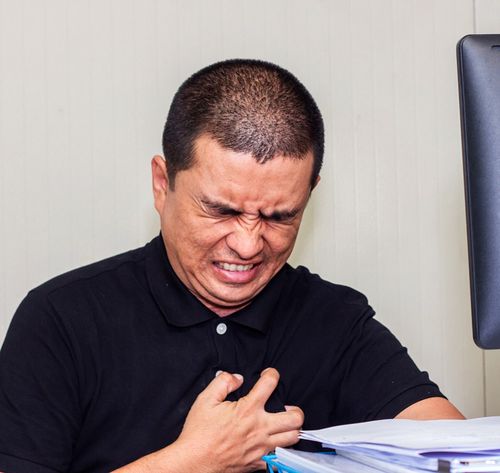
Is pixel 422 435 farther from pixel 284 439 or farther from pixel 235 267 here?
pixel 235 267

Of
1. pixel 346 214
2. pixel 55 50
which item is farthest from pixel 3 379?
pixel 346 214

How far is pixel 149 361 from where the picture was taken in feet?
4.19

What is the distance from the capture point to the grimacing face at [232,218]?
1.17 metres

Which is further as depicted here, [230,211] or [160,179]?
[160,179]

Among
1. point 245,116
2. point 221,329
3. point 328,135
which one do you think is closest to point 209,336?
point 221,329

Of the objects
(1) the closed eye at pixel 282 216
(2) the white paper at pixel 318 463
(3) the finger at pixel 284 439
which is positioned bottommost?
(3) the finger at pixel 284 439

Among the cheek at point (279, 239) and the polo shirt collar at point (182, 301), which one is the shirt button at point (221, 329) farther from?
the cheek at point (279, 239)

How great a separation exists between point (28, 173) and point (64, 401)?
2.22 ft

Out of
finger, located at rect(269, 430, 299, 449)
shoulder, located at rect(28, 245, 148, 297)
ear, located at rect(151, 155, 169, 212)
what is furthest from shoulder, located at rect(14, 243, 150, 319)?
finger, located at rect(269, 430, 299, 449)

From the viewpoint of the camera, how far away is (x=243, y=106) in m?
1.21

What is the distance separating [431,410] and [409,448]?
0.45m

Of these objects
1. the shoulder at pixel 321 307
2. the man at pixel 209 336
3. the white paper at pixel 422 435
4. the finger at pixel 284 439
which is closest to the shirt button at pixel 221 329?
the man at pixel 209 336

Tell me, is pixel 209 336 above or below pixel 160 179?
below

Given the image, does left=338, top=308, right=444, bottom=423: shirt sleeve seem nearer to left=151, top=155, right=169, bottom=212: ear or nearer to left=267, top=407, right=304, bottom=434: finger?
left=267, top=407, right=304, bottom=434: finger
